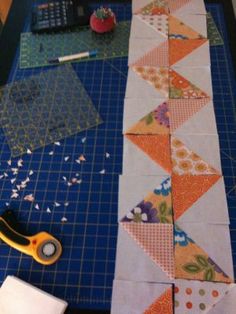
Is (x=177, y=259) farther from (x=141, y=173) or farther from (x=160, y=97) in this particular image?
(x=160, y=97)

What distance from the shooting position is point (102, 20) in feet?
4.50

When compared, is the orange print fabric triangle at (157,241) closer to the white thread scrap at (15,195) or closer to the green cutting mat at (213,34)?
the white thread scrap at (15,195)

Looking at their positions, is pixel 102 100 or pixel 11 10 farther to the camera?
pixel 11 10

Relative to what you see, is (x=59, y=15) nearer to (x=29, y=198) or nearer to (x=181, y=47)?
(x=181, y=47)

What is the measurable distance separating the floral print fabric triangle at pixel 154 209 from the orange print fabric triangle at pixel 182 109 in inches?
9.7

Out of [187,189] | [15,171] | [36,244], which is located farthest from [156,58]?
[36,244]

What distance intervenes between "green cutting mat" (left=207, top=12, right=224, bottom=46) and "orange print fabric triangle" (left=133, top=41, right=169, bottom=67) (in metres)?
0.20

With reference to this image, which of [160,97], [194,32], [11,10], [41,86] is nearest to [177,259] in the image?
[160,97]

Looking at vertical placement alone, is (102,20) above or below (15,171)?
above

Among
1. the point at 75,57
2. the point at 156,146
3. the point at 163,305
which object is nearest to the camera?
the point at 163,305

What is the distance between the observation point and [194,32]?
1.41 meters

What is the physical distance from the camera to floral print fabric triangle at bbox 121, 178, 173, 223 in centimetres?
102

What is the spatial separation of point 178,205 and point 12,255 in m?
0.52

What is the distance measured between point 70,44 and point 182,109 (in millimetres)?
564
